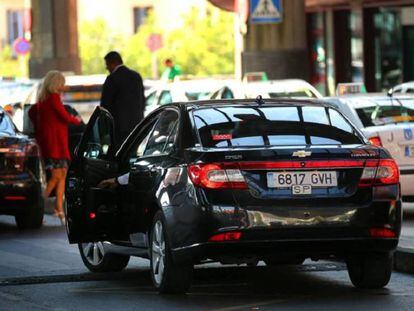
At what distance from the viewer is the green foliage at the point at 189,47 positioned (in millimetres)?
57938

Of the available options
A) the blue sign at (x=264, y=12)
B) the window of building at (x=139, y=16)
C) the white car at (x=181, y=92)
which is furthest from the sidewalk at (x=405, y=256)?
the window of building at (x=139, y=16)

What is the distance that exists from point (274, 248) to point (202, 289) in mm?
1083

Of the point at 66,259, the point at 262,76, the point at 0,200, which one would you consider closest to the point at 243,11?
the point at 262,76

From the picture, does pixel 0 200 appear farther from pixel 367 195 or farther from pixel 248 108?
pixel 367 195

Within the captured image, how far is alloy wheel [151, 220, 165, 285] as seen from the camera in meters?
10.6

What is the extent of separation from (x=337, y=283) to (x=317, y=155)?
151cm

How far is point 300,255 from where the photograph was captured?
10422 mm

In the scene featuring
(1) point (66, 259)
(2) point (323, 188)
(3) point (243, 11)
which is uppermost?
(3) point (243, 11)

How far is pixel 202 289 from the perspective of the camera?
11.2 metres

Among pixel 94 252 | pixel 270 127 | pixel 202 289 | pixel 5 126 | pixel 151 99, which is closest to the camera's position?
pixel 270 127

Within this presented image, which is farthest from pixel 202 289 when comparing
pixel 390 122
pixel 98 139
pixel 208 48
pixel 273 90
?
pixel 208 48

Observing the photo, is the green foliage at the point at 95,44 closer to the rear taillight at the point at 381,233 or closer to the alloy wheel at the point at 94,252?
the alloy wheel at the point at 94,252

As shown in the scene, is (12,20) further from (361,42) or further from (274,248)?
(274,248)

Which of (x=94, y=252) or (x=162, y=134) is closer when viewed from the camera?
(x=162, y=134)
